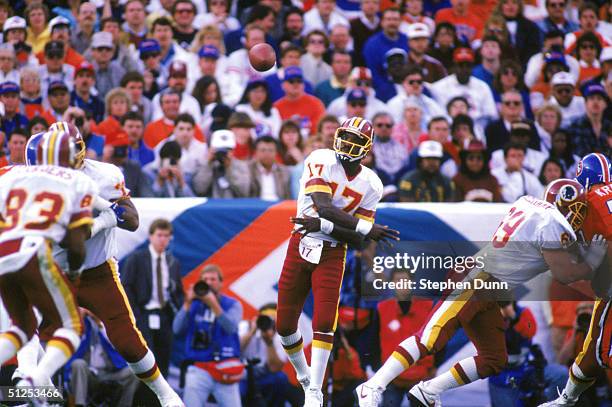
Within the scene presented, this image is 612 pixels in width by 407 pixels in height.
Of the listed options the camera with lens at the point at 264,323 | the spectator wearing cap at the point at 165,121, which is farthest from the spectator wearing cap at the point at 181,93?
the camera with lens at the point at 264,323

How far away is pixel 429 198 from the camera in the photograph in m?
12.8

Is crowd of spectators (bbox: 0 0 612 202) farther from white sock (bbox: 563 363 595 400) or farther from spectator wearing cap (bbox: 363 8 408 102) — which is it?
white sock (bbox: 563 363 595 400)

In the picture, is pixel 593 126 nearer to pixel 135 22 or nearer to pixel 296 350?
pixel 135 22

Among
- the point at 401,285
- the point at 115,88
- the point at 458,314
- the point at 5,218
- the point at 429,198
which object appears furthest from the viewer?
the point at 115,88

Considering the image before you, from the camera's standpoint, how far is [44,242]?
8.00 metres

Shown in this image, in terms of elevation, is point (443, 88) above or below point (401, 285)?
above

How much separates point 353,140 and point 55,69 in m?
5.78

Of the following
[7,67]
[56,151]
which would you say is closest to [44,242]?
[56,151]

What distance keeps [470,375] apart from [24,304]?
12.4ft

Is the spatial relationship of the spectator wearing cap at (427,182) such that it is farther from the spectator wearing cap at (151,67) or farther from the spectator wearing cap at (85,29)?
the spectator wearing cap at (85,29)

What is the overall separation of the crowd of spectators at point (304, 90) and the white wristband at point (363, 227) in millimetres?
3248

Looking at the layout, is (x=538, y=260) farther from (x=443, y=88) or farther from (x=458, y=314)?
(x=443, y=88)

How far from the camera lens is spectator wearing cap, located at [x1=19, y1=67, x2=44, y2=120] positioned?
44.9 feet

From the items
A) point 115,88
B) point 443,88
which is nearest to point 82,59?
point 115,88
